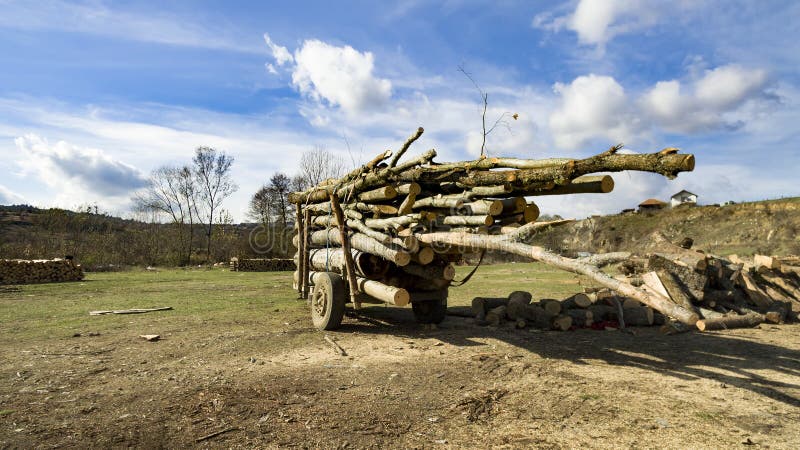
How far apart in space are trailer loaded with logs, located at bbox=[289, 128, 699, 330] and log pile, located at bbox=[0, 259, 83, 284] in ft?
46.0

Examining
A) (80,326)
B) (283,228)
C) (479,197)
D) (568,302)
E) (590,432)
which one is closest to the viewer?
(590,432)

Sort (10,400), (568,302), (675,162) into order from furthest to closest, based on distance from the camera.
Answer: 1. (568,302)
2. (10,400)
3. (675,162)

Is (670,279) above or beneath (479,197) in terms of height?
beneath

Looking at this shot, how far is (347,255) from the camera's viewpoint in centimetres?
755

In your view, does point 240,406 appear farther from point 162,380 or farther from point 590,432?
point 590,432

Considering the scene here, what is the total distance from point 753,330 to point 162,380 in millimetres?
9712

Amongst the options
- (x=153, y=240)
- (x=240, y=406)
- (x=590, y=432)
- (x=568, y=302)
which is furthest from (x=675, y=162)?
(x=153, y=240)

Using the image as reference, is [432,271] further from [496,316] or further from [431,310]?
[496,316]

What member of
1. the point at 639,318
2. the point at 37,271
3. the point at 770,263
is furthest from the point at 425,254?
the point at 37,271

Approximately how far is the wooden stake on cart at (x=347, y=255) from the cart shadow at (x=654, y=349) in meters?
0.75

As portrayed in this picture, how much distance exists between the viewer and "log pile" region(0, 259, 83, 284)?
16859 mm

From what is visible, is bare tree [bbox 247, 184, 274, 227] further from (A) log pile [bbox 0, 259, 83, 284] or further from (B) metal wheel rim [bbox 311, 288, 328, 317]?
(B) metal wheel rim [bbox 311, 288, 328, 317]

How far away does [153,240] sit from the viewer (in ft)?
106

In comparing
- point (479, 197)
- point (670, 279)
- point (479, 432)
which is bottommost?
point (479, 432)
